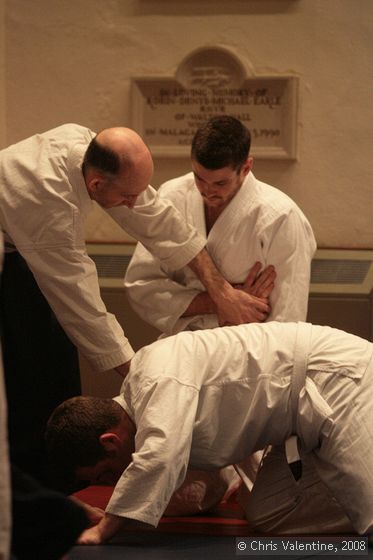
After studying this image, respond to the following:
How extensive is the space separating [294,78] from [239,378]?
2.26 meters

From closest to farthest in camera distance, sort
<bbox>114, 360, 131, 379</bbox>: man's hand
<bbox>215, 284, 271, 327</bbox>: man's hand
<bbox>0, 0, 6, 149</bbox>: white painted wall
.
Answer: <bbox>114, 360, 131, 379</bbox>: man's hand → <bbox>215, 284, 271, 327</bbox>: man's hand → <bbox>0, 0, 6, 149</bbox>: white painted wall

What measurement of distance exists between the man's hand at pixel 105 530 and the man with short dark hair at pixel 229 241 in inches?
38.4

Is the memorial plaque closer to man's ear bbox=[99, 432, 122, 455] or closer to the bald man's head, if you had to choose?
the bald man's head

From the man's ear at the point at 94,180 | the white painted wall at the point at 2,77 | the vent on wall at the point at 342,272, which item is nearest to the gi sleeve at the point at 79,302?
the man's ear at the point at 94,180

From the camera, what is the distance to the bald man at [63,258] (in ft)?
10.4

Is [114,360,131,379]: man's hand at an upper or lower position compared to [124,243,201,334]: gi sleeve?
lower

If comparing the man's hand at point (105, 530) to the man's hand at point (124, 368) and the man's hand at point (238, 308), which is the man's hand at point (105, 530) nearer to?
the man's hand at point (124, 368)

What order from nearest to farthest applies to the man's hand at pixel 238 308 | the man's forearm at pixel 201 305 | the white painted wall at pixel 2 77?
the man's hand at pixel 238 308 < the man's forearm at pixel 201 305 < the white painted wall at pixel 2 77

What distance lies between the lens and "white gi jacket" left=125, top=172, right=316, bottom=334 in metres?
3.44

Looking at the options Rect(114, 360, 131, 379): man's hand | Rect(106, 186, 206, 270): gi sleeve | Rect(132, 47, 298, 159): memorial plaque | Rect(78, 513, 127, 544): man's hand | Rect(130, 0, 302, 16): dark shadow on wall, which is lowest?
Rect(78, 513, 127, 544): man's hand

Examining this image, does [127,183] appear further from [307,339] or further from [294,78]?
[294,78]

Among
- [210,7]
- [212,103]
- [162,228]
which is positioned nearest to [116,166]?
[162,228]

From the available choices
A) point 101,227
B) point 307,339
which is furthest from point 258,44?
point 307,339

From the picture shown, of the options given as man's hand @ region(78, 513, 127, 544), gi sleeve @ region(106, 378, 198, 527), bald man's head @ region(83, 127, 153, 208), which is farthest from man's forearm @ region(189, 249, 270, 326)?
man's hand @ region(78, 513, 127, 544)
